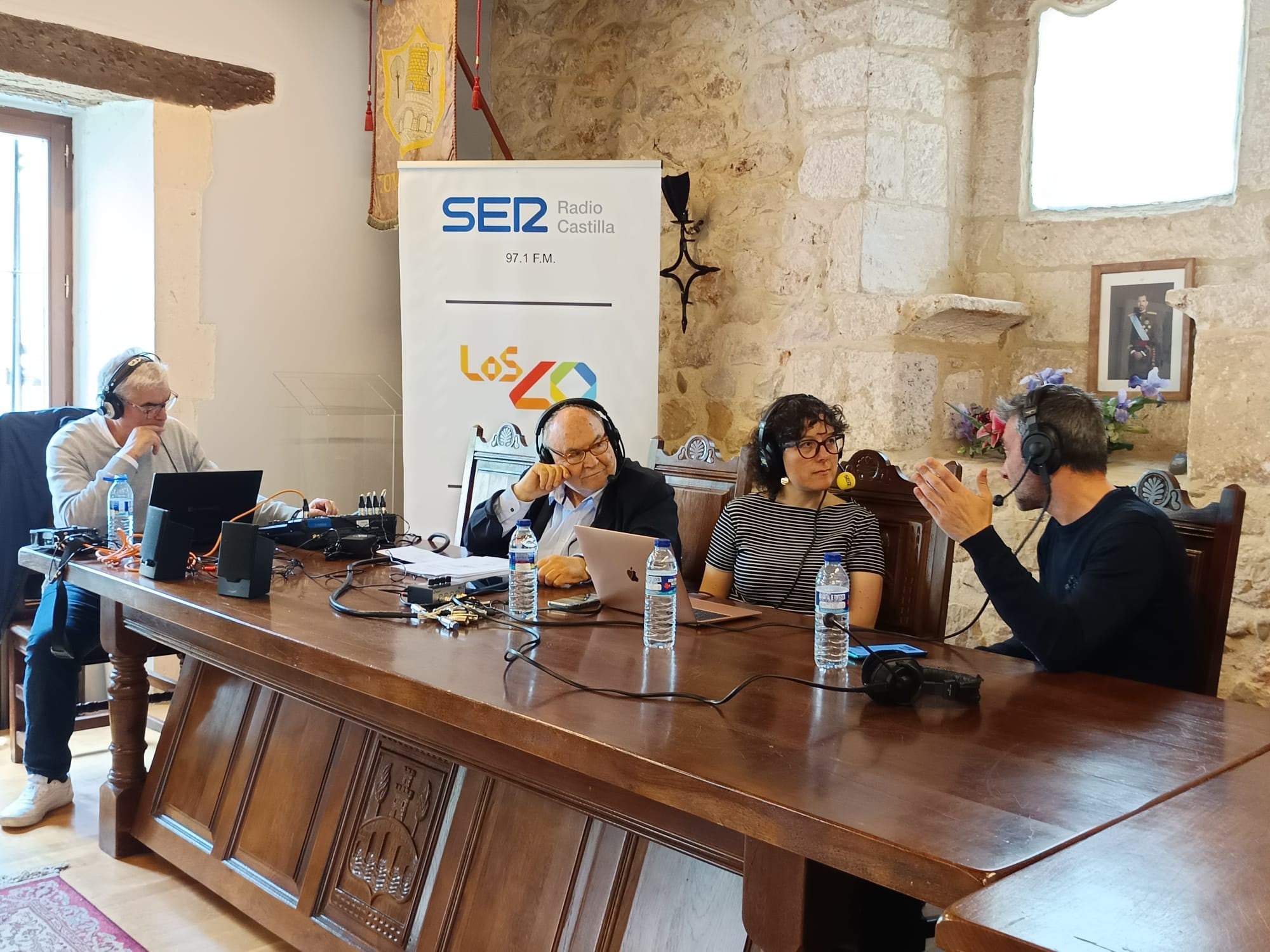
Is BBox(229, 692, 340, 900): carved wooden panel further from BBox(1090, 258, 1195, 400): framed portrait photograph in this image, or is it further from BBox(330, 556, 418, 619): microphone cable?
BBox(1090, 258, 1195, 400): framed portrait photograph

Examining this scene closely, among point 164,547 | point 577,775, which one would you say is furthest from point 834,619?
point 164,547

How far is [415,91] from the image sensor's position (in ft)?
14.0

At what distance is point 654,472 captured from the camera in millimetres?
2922

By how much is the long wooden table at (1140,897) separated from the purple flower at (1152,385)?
238 centimetres

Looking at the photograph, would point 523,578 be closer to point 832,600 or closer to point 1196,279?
point 832,600

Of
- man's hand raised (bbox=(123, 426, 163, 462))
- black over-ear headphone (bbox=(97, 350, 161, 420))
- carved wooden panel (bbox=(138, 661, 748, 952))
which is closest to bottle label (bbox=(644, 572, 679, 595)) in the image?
carved wooden panel (bbox=(138, 661, 748, 952))

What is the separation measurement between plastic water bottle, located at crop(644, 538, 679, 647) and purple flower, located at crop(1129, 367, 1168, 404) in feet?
6.59

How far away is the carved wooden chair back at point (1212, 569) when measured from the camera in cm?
193

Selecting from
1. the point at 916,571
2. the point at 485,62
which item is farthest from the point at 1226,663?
the point at 485,62

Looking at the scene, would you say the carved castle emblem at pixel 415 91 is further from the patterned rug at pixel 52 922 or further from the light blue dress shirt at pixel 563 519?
the patterned rug at pixel 52 922

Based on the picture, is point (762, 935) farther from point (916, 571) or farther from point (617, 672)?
point (916, 571)

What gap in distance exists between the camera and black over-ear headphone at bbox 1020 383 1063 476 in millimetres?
1968

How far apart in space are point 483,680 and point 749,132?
2858 millimetres

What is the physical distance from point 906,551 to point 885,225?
1.55m
